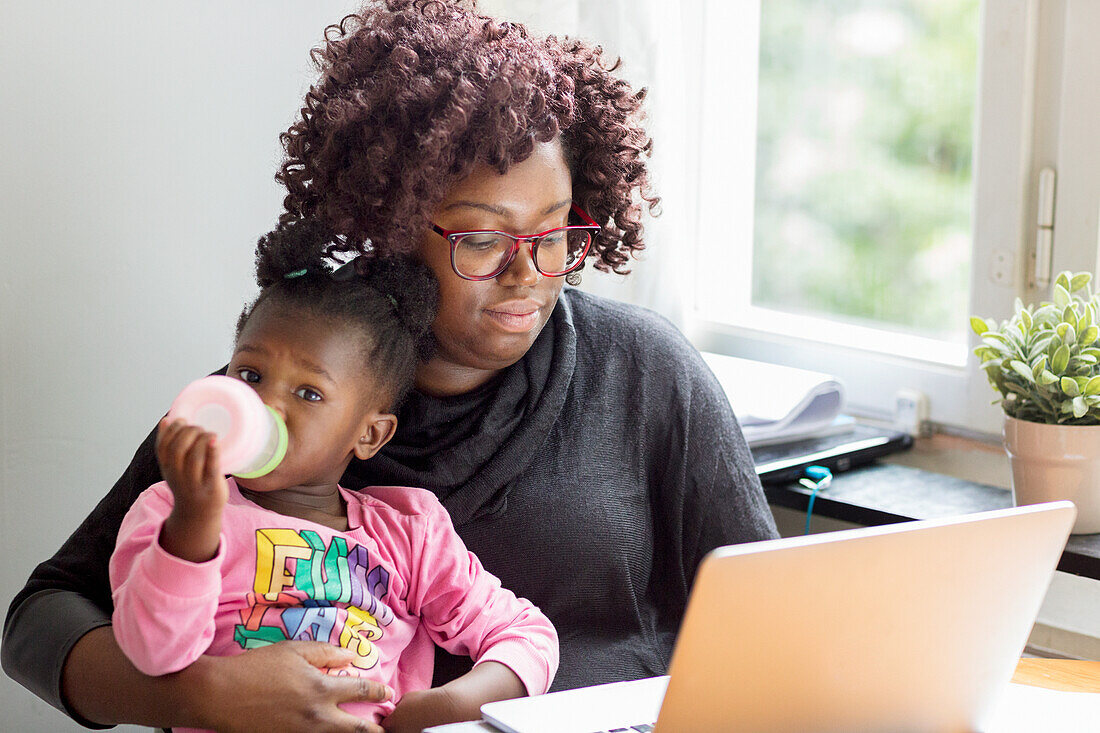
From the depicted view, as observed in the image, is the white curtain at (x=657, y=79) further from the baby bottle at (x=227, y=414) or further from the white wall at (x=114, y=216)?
the baby bottle at (x=227, y=414)

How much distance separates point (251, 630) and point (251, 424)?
25 cm

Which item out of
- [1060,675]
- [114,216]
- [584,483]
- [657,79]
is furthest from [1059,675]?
[114,216]

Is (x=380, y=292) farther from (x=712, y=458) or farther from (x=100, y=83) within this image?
(x=100, y=83)

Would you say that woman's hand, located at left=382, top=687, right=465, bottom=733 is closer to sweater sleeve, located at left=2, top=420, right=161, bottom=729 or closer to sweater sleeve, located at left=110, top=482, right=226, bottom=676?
sweater sleeve, located at left=110, top=482, right=226, bottom=676

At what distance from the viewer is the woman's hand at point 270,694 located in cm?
109

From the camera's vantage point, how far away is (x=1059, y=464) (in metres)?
1.60

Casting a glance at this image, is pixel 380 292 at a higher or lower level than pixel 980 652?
higher

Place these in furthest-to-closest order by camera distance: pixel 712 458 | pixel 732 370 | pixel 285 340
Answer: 1. pixel 732 370
2. pixel 712 458
3. pixel 285 340

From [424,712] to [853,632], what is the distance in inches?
16.7

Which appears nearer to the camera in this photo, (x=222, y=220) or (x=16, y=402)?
(x=16, y=402)

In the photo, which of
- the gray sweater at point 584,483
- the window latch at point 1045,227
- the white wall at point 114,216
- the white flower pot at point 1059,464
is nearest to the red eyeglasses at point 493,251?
the gray sweater at point 584,483

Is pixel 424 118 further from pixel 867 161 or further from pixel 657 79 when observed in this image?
pixel 867 161

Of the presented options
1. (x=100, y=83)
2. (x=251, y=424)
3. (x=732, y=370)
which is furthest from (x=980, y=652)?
(x=100, y=83)

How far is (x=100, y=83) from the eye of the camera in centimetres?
164
